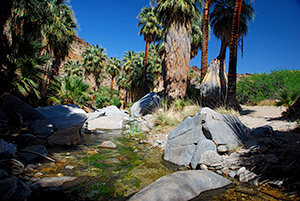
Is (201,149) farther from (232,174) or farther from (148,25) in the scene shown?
(148,25)

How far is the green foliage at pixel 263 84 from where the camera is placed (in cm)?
1585

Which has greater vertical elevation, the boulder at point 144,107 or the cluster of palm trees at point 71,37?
the cluster of palm trees at point 71,37

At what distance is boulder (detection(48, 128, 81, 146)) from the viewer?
4.90 meters

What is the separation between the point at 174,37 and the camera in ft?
35.7

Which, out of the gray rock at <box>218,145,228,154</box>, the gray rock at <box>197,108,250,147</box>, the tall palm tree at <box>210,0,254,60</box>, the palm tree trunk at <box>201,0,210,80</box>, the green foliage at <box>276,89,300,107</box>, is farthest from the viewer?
the tall palm tree at <box>210,0,254,60</box>

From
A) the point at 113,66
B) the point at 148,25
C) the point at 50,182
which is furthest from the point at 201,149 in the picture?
the point at 113,66

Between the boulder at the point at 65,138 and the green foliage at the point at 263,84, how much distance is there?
16.4 meters

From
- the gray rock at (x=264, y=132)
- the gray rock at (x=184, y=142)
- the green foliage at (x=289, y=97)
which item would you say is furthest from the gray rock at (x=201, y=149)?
the green foliage at (x=289, y=97)

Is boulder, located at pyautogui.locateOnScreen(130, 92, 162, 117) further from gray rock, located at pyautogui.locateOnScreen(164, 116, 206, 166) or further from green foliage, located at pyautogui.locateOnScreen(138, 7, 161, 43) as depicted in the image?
green foliage, located at pyautogui.locateOnScreen(138, 7, 161, 43)

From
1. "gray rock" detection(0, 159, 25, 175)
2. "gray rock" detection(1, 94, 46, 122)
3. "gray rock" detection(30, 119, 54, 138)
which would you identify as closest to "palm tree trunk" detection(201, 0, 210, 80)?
"gray rock" detection(30, 119, 54, 138)

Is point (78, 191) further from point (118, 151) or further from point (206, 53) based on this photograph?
point (206, 53)

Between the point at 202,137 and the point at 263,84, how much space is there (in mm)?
16531

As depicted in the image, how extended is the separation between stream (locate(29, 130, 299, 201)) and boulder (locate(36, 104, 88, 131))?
31.0 inches

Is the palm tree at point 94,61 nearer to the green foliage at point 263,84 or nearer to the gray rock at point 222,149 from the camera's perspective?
the green foliage at point 263,84
